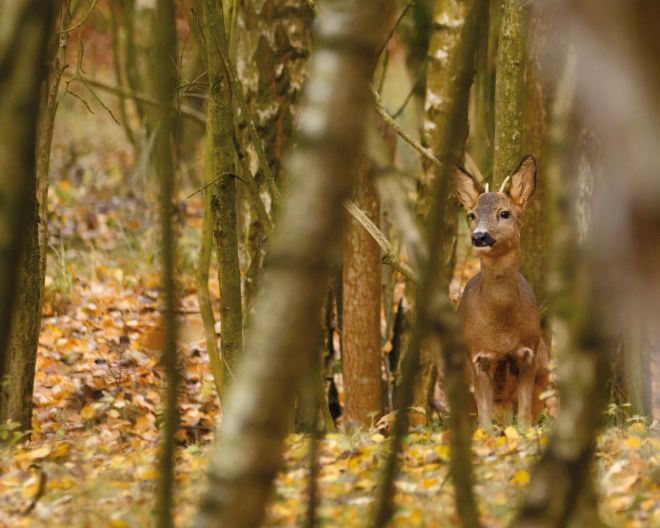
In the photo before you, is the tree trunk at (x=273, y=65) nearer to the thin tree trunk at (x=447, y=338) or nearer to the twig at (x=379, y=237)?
the twig at (x=379, y=237)

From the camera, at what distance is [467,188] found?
882cm

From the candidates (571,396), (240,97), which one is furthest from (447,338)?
(240,97)

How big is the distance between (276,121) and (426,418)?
279 centimetres

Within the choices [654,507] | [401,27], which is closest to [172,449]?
[654,507]

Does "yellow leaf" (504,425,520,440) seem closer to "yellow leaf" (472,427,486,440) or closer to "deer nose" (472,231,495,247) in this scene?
"yellow leaf" (472,427,486,440)

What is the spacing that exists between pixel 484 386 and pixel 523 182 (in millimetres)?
1542

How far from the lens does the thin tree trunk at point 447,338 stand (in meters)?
3.55

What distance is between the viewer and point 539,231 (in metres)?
10.7

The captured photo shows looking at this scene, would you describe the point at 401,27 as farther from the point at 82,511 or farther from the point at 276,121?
the point at 82,511

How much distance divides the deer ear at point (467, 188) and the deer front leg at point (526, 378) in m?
1.18

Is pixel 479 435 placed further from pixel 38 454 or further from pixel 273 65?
pixel 273 65

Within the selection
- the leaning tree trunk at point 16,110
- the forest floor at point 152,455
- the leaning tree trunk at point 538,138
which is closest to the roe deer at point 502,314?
the forest floor at point 152,455

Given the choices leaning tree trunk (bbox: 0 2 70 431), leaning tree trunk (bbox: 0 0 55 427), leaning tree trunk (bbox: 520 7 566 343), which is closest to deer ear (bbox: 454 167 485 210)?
leaning tree trunk (bbox: 520 7 566 343)

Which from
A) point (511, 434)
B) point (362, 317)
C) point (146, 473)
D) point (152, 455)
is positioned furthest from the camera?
point (362, 317)
